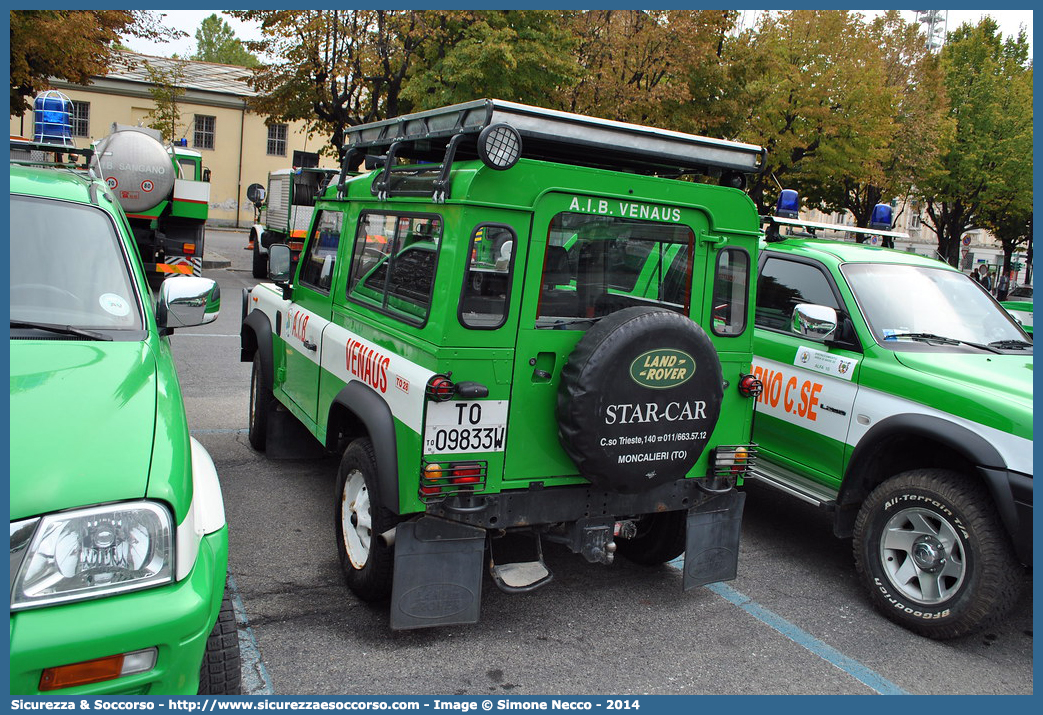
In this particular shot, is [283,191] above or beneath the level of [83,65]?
beneath

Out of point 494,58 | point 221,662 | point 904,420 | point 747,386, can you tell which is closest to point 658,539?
point 747,386

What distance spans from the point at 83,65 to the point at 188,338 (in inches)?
431

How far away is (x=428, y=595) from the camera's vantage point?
364 cm

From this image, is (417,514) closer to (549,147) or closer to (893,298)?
(549,147)

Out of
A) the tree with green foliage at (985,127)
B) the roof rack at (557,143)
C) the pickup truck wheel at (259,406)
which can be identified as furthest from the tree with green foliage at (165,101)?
the roof rack at (557,143)

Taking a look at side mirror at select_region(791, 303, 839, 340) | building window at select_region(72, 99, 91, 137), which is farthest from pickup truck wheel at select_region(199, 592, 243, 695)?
building window at select_region(72, 99, 91, 137)

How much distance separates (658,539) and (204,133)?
3954 cm

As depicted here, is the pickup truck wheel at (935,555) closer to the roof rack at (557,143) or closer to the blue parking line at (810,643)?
the blue parking line at (810,643)

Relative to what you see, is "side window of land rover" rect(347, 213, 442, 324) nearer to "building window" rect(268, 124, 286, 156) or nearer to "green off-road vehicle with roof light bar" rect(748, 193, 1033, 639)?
"green off-road vehicle with roof light bar" rect(748, 193, 1033, 639)

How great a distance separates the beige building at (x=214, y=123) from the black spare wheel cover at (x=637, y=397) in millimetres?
36900

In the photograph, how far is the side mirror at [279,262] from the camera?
5.83 meters

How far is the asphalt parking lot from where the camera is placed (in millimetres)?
3584

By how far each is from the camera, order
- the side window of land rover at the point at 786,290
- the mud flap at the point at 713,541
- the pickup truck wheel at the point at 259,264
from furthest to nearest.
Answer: the pickup truck wheel at the point at 259,264, the side window of land rover at the point at 786,290, the mud flap at the point at 713,541

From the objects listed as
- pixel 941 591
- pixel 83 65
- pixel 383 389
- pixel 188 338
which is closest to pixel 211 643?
pixel 383 389
